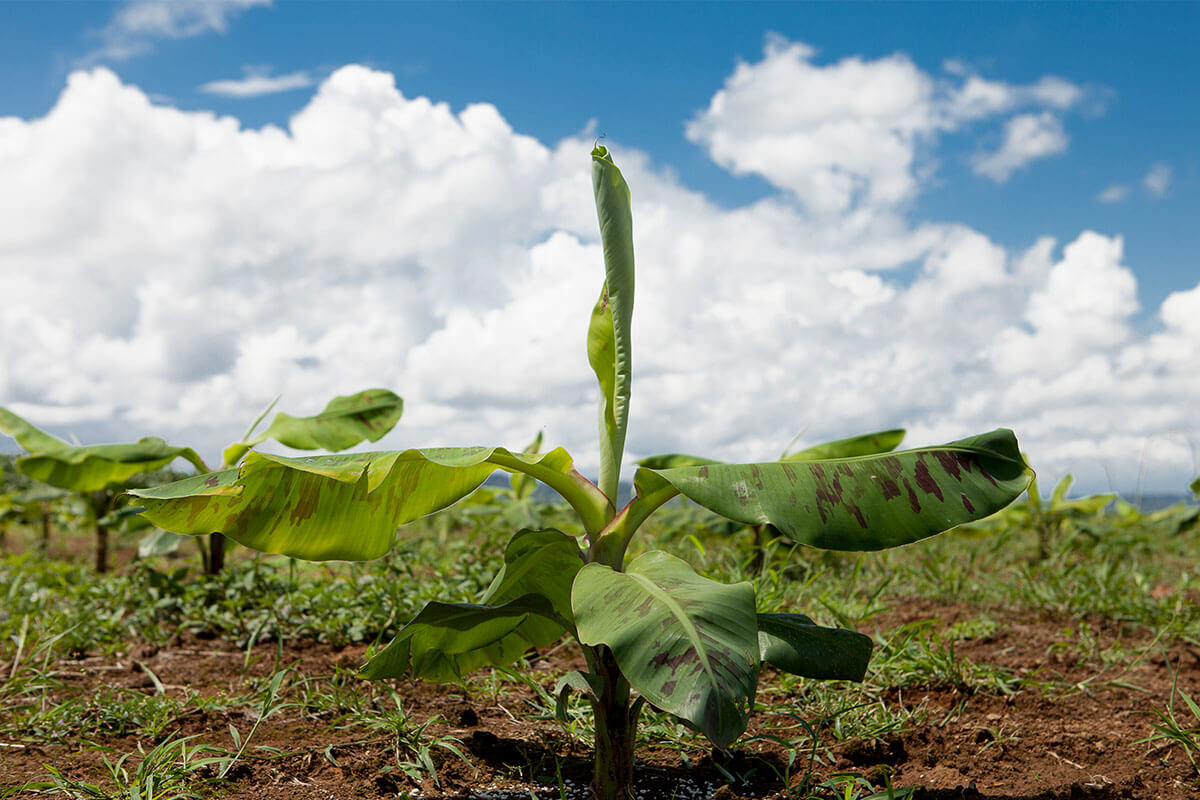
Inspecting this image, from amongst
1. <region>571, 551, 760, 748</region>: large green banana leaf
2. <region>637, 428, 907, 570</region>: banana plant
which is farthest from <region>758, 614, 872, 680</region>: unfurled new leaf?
<region>637, 428, 907, 570</region>: banana plant

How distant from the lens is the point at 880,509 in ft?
5.83

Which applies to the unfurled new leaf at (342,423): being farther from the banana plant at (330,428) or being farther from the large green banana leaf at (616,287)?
the large green banana leaf at (616,287)

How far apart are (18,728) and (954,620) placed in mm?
3420

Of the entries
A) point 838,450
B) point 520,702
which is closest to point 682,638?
point 520,702

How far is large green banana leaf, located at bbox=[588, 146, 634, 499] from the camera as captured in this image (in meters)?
1.97

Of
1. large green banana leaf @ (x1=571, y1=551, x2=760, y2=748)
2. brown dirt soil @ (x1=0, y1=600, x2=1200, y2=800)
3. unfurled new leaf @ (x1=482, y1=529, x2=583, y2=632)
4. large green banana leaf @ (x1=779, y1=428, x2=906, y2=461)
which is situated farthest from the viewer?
large green banana leaf @ (x1=779, y1=428, x2=906, y2=461)

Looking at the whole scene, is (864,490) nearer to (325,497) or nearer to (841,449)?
(325,497)

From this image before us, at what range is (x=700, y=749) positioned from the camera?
92.2 inches

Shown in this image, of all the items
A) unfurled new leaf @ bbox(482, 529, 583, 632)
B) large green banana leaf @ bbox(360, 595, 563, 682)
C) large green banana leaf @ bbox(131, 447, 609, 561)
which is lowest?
large green banana leaf @ bbox(360, 595, 563, 682)

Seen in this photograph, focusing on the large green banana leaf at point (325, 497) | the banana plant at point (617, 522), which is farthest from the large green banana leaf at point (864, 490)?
the large green banana leaf at point (325, 497)

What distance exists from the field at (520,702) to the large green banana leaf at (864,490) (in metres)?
0.62

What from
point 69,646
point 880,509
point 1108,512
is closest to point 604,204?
point 880,509

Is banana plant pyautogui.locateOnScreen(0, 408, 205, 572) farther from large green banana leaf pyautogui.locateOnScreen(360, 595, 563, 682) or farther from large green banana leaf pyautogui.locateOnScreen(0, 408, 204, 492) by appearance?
large green banana leaf pyautogui.locateOnScreen(360, 595, 563, 682)

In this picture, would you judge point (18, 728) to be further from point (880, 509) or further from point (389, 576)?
point (880, 509)
